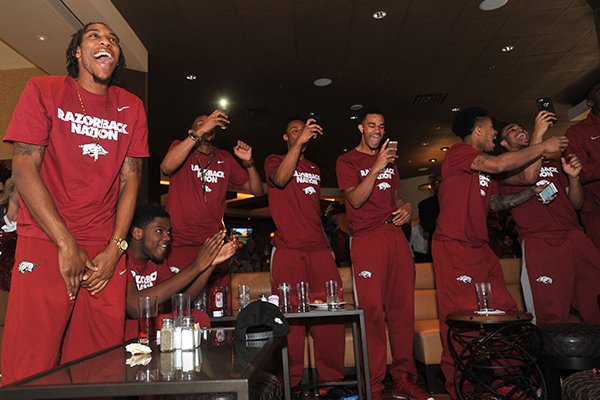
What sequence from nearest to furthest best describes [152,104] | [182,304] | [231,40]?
[182,304] → [231,40] → [152,104]

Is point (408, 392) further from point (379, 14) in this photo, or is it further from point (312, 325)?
point (379, 14)

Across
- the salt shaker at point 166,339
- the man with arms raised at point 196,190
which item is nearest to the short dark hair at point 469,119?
the man with arms raised at point 196,190

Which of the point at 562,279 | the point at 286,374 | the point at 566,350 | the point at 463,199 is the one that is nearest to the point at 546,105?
the point at 463,199

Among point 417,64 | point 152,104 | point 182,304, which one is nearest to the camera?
point 182,304

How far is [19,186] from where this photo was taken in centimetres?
169

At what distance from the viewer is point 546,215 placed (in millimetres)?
3346

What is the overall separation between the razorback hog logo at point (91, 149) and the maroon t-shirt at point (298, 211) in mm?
1646

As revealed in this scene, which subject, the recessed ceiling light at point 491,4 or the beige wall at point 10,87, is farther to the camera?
the beige wall at point 10,87

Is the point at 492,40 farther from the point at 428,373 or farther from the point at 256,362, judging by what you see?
the point at 256,362

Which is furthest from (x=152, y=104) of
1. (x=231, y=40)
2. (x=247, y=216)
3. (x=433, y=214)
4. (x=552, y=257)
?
(x=247, y=216)

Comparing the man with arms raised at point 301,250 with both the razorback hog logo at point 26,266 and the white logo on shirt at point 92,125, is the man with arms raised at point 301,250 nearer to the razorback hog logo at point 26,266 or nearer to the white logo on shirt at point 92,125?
the white logo on shirt at point 92,125

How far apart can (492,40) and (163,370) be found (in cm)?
629

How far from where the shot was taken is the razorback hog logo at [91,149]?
6.07 feet

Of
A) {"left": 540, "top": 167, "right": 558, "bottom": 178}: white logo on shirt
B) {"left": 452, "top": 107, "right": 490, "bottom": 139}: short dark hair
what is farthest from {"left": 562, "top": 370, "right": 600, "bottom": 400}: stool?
{"left": 540, "top": 167, "right": 558, "bottom": 178}: white logo on shirt
